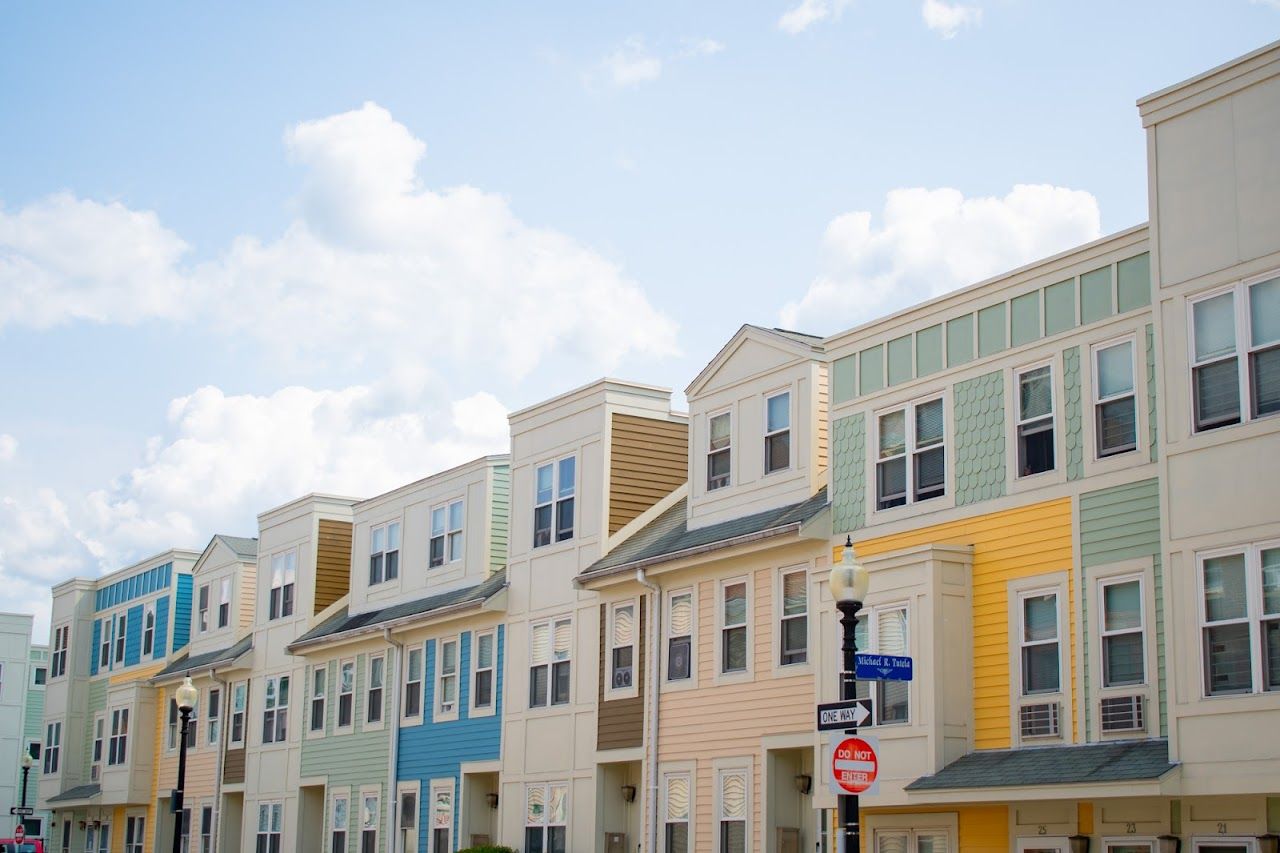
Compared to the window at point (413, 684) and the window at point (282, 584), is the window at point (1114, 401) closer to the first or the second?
the window at point (413, 684)

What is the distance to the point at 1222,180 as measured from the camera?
1997cm

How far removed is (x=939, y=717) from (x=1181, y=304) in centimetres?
666

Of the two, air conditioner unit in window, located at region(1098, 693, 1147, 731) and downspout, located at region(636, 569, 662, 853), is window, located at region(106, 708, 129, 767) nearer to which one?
downspout, located at region(636, 569, 662, 853)

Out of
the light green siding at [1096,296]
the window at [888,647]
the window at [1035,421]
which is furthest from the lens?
the window at [888,647]

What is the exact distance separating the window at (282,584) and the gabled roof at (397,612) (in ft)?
6.76

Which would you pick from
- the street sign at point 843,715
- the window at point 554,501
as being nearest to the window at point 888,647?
the street sign at point 843,715

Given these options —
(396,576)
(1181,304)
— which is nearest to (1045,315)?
(1181,304)

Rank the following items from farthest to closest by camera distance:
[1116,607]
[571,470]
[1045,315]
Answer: [571,470], [1045,315], [1116,607]

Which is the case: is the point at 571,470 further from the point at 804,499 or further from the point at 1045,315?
the point at 1045,315

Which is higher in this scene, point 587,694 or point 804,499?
point 804,499

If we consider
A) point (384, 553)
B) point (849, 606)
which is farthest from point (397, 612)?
point (849, 606)

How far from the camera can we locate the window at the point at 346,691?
137 ft

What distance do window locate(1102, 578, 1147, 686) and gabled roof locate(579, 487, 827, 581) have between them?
19.7ft

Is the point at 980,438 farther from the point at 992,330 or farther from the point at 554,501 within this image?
the point at 554,501
